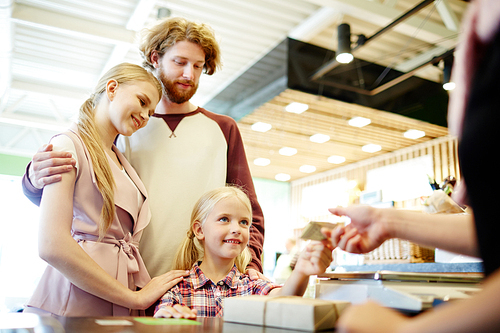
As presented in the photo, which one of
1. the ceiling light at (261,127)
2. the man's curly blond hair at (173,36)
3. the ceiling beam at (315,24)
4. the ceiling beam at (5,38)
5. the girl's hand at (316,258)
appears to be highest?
the ceiling beam at (315,24)

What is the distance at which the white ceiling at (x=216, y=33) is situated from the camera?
5.87 meters

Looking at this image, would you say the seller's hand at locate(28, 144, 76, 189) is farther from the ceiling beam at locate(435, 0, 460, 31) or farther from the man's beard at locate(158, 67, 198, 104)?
the ceiling beam at locate(435, 0, 460, 31)

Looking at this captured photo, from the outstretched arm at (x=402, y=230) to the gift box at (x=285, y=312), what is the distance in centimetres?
15

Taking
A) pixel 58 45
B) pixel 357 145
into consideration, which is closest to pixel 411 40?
pixel 357 145

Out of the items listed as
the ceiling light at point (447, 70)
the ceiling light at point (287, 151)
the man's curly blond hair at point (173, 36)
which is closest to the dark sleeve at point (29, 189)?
the man's curly blond hair at point (173, 36)

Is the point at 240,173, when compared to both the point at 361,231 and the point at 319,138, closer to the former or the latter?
the point at 361,231

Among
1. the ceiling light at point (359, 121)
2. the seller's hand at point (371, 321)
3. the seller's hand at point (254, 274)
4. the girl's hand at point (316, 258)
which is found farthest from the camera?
the ceiling light at point (359, 121)

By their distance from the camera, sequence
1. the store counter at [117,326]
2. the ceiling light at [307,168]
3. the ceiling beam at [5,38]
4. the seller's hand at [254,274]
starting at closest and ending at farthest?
the store counter at [117,326], the seller's hand at [254,274], the ceiling beam at [5,38], the ceiling light at [307,168]

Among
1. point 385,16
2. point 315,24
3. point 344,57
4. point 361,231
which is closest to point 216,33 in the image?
point 315,24

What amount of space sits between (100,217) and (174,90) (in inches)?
27.0

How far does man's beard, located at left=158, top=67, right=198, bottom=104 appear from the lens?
5.96 ft

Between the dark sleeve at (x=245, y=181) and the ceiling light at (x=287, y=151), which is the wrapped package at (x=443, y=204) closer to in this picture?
the dark sleeve at (x=245, y=181)

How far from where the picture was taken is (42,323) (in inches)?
28.0

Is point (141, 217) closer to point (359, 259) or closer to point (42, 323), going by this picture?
point (42, 323)
